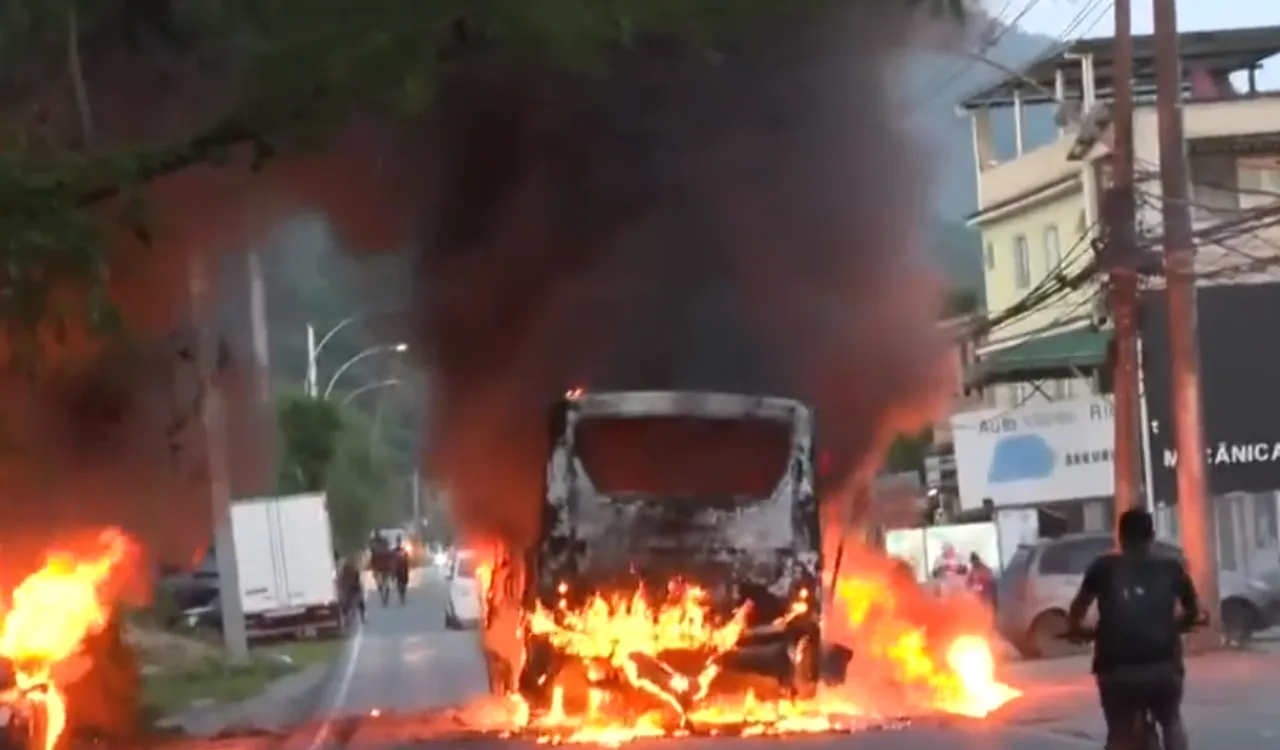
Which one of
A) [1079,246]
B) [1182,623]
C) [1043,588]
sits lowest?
[1043,588]

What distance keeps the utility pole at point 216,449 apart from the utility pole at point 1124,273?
9179 millimetres

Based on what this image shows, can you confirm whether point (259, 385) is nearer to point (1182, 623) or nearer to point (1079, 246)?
point (1079, 246)

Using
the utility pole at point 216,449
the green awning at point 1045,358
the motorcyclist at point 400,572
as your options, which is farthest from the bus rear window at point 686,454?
the motorcyclist at point 400,572

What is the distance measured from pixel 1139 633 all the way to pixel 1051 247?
3820 cm

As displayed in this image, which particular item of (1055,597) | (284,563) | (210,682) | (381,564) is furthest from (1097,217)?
(381,564)

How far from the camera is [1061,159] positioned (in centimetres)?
4544

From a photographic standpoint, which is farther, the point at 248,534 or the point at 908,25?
the point at 248,534

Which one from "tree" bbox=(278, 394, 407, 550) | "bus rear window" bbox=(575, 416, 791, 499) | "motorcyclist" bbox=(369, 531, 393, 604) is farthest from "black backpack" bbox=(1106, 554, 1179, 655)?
"motorcyclist" bbox=(369, 531, 393, 604)

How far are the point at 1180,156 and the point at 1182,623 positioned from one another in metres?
15.5

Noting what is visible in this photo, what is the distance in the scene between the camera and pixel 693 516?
57.4 feet

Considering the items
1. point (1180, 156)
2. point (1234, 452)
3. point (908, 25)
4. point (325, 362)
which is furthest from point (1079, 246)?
point (325, 362)

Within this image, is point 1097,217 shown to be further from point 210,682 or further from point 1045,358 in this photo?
point 1045,358

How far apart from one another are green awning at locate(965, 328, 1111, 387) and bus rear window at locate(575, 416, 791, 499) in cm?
2040

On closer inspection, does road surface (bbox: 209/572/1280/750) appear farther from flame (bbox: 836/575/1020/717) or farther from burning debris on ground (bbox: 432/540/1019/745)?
flame (bbox: 836/575/1020/717)
